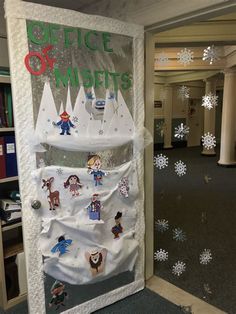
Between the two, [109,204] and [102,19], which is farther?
[109,204]

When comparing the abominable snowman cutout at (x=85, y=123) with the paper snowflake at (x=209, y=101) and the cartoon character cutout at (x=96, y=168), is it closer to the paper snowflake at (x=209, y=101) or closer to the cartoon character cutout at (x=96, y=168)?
the cartoon character cutout at (x=96, y=168)

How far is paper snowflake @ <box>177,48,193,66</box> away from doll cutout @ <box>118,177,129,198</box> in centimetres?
100

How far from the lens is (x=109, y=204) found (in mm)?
1772

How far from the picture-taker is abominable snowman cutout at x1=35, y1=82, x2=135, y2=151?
1.49 metres

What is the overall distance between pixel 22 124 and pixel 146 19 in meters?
1.03

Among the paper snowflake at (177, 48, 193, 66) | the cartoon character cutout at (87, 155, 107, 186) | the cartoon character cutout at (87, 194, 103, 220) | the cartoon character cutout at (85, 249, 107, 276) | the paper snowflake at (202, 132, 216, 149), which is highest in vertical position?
the paper snowflake at (177, 48, 193, 66)

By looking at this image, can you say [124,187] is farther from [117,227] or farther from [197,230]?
[197,230]

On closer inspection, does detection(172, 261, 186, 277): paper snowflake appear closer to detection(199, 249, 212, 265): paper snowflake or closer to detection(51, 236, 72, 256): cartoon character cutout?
detection(199, 249, 212, 265): paper snowflake

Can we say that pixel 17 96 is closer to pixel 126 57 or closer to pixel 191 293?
pixel 126 57

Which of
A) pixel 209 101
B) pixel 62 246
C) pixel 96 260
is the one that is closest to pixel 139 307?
pixel 96 260

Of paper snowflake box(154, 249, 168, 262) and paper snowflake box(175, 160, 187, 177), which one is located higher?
paper snowflake box(175, 160, 187, 177)

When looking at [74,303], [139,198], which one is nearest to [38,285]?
[74,303]

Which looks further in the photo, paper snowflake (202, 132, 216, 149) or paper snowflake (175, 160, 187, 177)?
paper snowflake (175, 160, 187, 177)

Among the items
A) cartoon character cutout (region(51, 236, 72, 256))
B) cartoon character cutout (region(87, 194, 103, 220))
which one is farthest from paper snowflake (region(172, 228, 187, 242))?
cartoon character cutout (region(51, 236, 72, 256))
